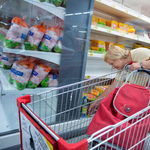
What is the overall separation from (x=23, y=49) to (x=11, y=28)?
22cm

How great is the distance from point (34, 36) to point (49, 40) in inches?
6.8

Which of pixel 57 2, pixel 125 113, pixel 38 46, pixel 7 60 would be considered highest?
pixel 57 2

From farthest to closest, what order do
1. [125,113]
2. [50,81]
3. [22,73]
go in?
[50,81] < [22,73] < [125,113]

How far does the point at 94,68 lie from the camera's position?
2611 mm

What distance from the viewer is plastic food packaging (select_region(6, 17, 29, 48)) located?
1.27 m

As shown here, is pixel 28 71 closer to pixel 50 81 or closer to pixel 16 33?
pixel 50 81

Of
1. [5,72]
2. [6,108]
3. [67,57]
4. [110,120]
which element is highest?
[67,57]

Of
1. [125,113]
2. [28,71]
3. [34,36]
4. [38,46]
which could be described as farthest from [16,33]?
[125,113]

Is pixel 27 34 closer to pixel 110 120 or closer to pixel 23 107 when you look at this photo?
pixel 23 107

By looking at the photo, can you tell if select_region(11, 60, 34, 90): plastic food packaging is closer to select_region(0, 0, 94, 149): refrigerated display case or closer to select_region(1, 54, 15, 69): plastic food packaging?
select_region(0, 0, 94, 149): refrigerated display case

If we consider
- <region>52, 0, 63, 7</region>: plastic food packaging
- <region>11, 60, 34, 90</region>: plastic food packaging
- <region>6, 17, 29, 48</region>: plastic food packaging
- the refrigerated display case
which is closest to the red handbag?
the refrigerated display case

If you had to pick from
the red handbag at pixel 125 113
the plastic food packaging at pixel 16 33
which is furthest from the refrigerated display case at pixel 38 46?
the red handbag at pixel 125 113

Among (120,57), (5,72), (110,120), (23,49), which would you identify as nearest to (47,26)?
(23,49)

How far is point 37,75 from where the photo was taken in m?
1.51
